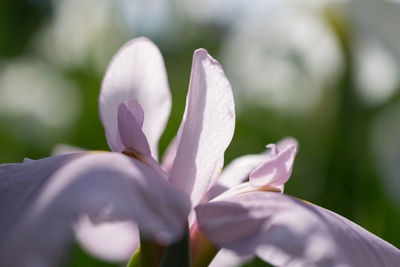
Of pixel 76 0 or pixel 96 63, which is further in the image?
pixel 76 0

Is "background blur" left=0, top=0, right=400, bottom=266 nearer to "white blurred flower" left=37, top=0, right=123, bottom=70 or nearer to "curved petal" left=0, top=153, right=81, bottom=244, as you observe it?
"white blurred flower" left=37, top=0, right=123, bottom=70

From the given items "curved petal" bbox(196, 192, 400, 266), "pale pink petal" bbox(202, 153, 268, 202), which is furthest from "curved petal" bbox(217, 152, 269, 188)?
"curved petal" bbox(196, 192, 400, 266)

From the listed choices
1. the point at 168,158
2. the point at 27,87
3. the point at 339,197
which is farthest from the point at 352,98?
the point at 27,87

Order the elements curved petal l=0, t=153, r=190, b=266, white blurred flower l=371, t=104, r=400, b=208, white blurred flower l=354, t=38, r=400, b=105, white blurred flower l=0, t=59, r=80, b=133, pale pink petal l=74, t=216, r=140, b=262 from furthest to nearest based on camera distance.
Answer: white blurred flower l=0, t=59, r=80, b=133
white blurred flower l=354, t=38, r=400, b=105
white blurred flower l=371, t=104, r=400, b=208
pale pink petal l=74, t=216, r=140, b=262
curved petal l=0, t=153, r=190, b=266

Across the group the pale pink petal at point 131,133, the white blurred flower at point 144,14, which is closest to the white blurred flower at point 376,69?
the white blurred flower at point 144,14

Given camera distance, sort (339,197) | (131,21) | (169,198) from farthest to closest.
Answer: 1. (131,21)
2. (339,197)
3. (169,198)

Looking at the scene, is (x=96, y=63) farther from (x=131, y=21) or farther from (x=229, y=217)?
(x=229, y=217)

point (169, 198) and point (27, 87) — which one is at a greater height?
point (169, 198)
